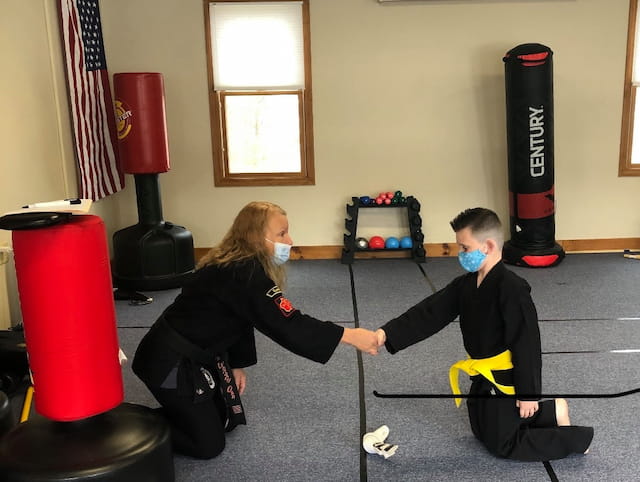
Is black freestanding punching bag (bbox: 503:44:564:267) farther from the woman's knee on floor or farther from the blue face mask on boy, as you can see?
the blue face mask on boy

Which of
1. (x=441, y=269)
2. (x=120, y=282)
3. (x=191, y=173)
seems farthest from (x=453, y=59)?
(x=120, y=282)

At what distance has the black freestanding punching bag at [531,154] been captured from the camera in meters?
5.68

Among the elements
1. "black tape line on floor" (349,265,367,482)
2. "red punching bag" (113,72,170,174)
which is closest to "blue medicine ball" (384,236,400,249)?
"black tape line on floor" (349,265,367,482)

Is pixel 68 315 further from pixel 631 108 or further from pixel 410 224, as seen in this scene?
pixel 631 108

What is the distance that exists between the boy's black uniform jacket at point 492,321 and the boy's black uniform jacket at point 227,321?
353 mm

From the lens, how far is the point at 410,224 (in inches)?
248

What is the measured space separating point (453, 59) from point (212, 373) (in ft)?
14.2

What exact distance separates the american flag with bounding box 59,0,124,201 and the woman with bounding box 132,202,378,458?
300 cm

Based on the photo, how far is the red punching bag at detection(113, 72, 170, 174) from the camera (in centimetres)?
525

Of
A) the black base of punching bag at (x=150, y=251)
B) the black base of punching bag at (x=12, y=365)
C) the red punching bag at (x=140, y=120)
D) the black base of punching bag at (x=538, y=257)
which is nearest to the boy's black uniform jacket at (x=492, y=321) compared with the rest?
the black base of punching bag at (x=12, y=365)

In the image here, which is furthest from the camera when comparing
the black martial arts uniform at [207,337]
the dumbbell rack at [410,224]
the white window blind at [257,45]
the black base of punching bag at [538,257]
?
the dumbbell rack at [410,224]

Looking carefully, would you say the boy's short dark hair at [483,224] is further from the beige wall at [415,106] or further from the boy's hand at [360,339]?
the beige wall at [415,106]

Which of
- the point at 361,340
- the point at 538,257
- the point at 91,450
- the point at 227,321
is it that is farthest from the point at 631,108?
the point at 91,450

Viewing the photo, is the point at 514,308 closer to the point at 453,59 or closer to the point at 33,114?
the point at 33,114
